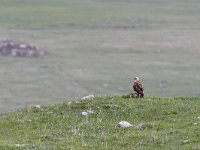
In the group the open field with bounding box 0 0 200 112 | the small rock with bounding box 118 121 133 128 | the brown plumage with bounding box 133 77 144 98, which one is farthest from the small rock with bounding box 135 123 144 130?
the open field with bounding box 0 0 200 112

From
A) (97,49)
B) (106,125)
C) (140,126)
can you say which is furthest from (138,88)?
(97,49)

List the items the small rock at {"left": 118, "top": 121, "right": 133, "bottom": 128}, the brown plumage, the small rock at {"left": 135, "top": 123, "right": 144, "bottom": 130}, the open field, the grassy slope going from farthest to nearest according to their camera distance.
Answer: the open field < the brown plumage < the small rock at {"left": 118, "top": 121, "right": 133, "bottom": 128} < the small rock at {"left": 135, "top": 123, "right": 144, "bottom": 130} < the grassy slope

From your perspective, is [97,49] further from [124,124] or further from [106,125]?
[124,124]

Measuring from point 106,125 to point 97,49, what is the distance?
70559mm

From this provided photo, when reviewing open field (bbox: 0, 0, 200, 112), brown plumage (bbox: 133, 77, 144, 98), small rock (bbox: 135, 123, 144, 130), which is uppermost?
open field (bbox: 0, 0, 200, 112)

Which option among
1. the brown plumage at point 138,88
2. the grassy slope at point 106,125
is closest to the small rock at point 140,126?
the grassy slope at point 106,125

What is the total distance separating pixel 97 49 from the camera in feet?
290

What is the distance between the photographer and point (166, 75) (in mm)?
74875

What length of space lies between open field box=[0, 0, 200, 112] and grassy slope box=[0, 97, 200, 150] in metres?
34.0

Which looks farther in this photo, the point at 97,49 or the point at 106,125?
the point at 97,49

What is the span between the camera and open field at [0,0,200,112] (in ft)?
224

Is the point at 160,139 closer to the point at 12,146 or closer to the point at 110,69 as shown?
the point at 12,146

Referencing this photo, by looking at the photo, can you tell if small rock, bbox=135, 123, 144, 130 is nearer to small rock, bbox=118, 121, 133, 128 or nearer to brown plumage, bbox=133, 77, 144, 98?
small rock, bbox=118, 121, 133, 128

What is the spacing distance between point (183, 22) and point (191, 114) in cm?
9711
